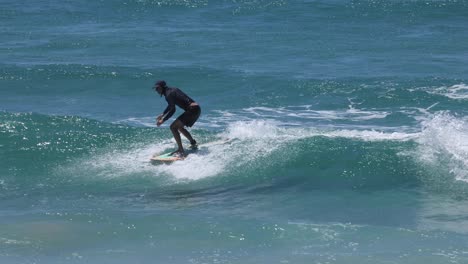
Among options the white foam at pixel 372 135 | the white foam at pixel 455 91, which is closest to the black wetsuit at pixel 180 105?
the white foam at pixel 372 135

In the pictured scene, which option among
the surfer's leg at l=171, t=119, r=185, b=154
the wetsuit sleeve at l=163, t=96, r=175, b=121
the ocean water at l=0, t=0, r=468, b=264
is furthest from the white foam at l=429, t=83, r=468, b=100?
the wetsuit sleeve at l=163, t=96, r=175, b=121

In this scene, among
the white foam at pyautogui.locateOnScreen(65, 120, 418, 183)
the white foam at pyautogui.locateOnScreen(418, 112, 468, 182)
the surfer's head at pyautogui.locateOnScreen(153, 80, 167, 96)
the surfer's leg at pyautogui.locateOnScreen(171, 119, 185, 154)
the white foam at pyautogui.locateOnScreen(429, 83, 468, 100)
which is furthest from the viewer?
the white foam at pyautogui.locateOnScreen(429, 83, 468, 100)

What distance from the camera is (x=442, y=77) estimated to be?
23250mm

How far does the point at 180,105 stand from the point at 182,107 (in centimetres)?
6

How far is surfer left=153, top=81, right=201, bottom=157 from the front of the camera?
14.6 m

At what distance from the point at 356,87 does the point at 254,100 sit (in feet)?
9.08

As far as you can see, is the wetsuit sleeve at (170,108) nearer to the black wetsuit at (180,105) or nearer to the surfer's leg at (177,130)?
the black wetsuit at (180,105)

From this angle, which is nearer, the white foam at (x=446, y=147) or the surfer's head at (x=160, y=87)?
the surfer's head at (x=160, y=87)

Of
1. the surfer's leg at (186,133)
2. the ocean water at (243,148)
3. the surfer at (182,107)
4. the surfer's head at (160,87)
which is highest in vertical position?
the surfer's head at (160,87)

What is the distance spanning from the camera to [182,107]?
14969mm

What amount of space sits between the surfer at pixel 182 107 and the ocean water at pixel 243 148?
0.48 meters

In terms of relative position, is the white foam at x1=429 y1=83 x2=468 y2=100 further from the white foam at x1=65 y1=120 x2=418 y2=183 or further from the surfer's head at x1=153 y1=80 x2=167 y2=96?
the surfer's head at x1=153 y1=80 x2=167 y2=96

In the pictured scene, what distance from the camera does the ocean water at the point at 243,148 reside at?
38.2 feet

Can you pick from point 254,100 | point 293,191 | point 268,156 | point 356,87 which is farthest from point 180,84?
point 293,191
